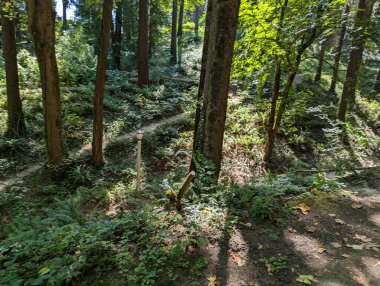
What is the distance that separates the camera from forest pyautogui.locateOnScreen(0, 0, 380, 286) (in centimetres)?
374

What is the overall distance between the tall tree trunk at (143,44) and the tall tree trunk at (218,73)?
12023 millimetres

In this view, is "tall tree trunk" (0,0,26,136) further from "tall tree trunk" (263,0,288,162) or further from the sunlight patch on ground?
the sunlight patch on ground

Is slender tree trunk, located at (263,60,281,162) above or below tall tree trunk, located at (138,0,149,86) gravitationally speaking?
below

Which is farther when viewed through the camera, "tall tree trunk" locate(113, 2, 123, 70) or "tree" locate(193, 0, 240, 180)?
"tall tree trunk" locate(113, 2, 123, 70)

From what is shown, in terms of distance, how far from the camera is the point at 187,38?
34.7m

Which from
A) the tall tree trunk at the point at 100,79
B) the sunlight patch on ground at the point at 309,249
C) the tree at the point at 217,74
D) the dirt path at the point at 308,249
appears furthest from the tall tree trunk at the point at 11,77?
the sunlight patch on ground at the point at 309,249

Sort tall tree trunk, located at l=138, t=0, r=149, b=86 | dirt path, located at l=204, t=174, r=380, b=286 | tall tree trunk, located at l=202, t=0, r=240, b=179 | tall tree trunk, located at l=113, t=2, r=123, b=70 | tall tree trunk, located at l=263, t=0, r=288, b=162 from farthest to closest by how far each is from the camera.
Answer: tall tree trunk, located at l=113, t=2, r=123, b=70 → tall tree trunk, located at l=138, t=0, r=149, b=86 → tall tree trunk, located at l=263, t=0, r=288, b=162 → tall tree trunk, located at l=202, t=0, r=240, b=179 → dirt path, located at l=204, t=174, r=380, b=286

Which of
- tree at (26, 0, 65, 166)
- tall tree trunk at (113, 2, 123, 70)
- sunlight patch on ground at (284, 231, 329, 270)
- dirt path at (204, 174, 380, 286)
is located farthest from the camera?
tall tree trunk at (113, 2, 123, 70)

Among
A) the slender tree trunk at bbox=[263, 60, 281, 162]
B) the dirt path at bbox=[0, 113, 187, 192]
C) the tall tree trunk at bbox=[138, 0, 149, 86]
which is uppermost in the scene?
the tall tree trunk at bbox=[138, 0, 149, 86]

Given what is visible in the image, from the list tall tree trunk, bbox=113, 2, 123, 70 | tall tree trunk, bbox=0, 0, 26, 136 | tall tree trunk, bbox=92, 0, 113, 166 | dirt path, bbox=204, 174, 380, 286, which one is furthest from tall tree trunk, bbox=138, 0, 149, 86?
dirt path, bbox=204, 174, 380, 286

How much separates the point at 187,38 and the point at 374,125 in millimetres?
24757

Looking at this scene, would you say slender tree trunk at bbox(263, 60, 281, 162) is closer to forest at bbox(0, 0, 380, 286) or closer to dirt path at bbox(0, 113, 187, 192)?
forest at bbox(0, 0, 380, 286)

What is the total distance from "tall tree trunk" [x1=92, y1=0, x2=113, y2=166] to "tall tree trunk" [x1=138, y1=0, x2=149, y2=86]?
797cm

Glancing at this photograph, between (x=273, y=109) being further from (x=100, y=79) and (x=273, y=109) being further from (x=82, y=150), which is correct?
(x=82, y=150)
